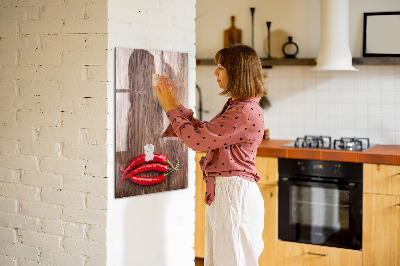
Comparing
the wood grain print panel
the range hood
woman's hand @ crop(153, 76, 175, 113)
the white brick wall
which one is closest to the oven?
the range hood

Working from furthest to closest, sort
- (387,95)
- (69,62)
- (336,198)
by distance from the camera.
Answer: (387,95)
(336,198)
(69,62)

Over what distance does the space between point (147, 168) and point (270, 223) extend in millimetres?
1497

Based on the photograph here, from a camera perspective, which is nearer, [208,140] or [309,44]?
[208,140]

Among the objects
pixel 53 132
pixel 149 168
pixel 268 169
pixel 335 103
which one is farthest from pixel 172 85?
pixel 335 103

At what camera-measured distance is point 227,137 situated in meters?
2.57

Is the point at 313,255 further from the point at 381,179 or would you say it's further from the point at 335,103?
the point at 335,103

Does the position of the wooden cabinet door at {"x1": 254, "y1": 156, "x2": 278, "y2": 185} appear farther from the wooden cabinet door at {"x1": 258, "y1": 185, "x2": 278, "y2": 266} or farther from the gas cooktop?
the gas cooktop

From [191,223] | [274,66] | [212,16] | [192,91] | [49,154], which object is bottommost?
[191,223]

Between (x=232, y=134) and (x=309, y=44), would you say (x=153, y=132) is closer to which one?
(x=232, y=134)

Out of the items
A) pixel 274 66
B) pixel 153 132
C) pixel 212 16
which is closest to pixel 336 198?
pixel 274 66

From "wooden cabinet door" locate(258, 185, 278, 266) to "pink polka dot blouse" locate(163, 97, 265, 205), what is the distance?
137cm

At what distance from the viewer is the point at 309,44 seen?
453 cm

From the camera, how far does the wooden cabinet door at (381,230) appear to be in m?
3.69

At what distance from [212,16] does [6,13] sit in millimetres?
2191
